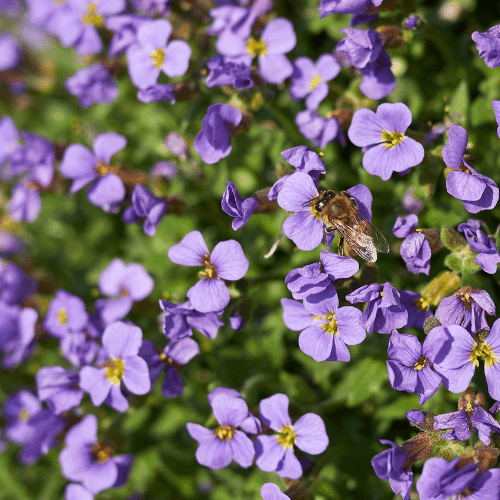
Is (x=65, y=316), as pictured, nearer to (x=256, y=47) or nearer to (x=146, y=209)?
(x=146, y=209)

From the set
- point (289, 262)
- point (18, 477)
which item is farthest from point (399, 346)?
point (18, 477)

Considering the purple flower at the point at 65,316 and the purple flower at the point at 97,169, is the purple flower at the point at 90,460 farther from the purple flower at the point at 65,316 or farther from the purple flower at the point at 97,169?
the purple flower at the point at 97,169

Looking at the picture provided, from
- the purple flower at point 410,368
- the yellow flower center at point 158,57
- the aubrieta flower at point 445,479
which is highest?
the yellow flower center at point 158,57

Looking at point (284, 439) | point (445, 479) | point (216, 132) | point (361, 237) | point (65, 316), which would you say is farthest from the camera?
point (65, 316)

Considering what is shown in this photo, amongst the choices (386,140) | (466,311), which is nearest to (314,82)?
(386,140)

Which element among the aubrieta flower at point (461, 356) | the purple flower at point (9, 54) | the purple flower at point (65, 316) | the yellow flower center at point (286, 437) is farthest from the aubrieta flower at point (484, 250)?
the purple flower at point (9, 54)

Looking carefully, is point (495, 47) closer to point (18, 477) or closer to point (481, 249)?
point (481, 249)
